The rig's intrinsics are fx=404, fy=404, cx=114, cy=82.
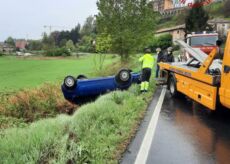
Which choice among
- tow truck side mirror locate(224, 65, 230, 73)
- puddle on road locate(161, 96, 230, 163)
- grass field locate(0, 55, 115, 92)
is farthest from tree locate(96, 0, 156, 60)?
tow truck side mirror locate(224, 65, 230, 73)

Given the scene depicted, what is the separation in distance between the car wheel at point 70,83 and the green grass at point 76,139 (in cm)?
544

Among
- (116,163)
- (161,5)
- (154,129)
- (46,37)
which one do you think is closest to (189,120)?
(154,129)

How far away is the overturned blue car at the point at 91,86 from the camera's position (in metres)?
15.6

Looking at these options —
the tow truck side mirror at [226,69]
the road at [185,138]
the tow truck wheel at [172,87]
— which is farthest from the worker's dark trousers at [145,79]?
the tow truck side mirror at [226,69]

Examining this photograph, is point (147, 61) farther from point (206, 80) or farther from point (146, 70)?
point (206, 80)

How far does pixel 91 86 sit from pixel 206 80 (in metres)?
6.24

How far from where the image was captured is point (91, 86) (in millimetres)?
15828

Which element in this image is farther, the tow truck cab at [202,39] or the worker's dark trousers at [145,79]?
the tow truck cab at [202,39]

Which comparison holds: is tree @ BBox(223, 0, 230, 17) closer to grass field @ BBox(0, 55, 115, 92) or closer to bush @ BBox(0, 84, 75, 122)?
grass field @ BBox(0, 55, 115, 92)

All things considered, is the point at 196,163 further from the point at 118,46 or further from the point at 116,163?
the point at 118,46

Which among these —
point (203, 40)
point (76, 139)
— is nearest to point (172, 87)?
point (76, 139)

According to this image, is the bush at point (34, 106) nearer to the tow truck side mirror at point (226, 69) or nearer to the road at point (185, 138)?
the road at point (185, 138)

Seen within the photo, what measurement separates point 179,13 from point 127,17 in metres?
88.1

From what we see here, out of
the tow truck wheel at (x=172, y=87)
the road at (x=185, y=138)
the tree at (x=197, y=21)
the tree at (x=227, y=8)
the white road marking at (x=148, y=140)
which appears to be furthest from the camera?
the tree at (x=227, y=8)
